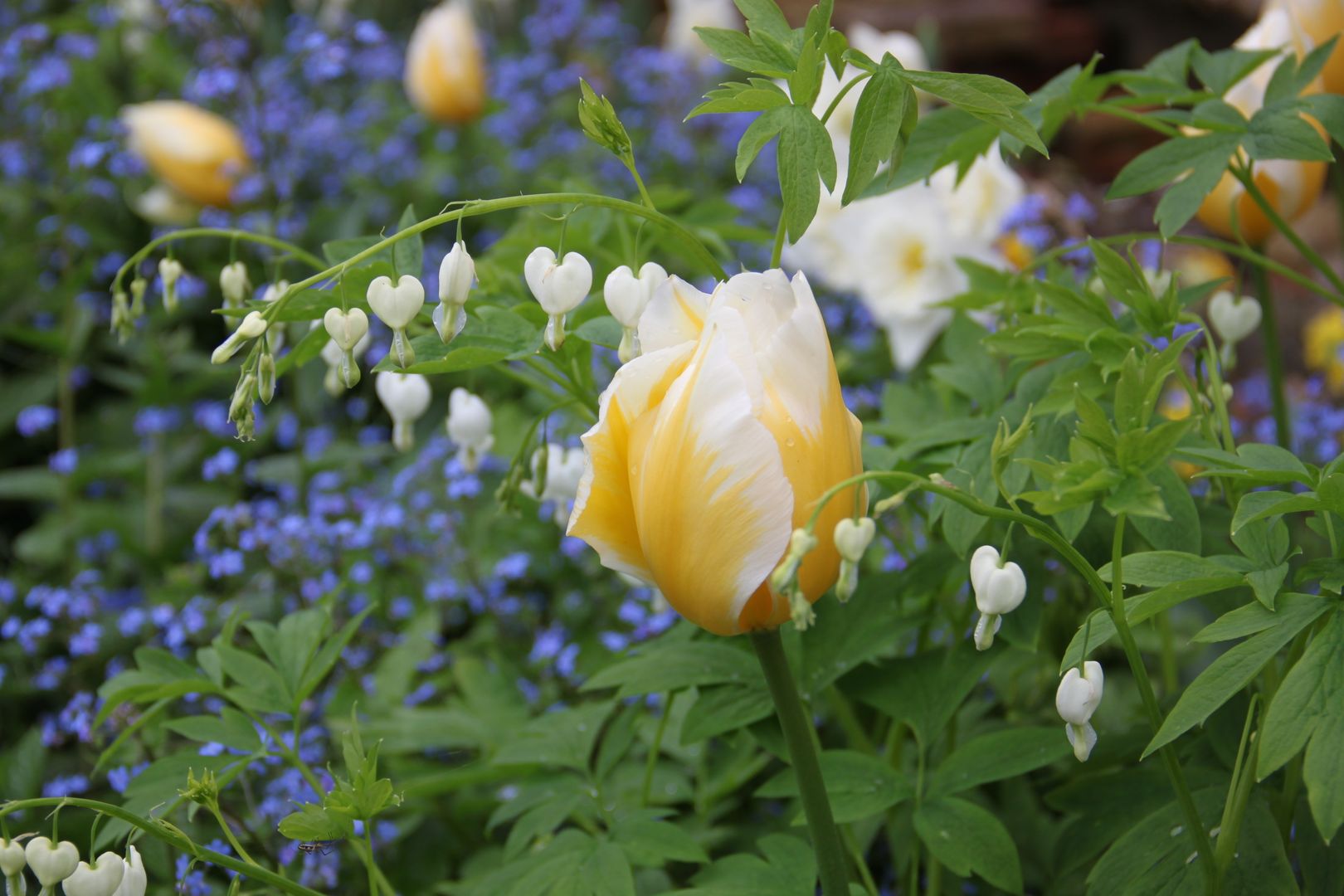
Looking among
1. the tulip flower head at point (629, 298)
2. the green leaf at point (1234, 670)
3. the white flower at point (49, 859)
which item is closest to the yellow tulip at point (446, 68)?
the tulip flower head at point (629, 298)

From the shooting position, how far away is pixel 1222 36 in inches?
152

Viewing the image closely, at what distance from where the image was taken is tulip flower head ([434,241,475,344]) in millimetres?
801

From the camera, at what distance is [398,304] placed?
0.80m

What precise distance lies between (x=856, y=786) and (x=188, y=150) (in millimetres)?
1903

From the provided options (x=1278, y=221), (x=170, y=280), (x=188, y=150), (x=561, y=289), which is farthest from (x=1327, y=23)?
(x=188, y=150)

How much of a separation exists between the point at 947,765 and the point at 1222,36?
12.0 ft

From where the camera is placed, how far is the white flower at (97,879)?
0.77m

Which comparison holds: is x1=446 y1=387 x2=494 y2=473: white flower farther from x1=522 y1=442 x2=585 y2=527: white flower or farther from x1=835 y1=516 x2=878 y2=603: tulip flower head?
x1=835 y1=516 x2=878 y2=603: tulip flower head

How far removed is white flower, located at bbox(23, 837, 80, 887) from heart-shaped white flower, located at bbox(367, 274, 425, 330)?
397 millimetres

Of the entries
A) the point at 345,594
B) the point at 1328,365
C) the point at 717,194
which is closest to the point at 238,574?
the point at 345,594

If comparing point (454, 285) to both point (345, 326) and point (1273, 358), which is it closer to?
point (345, 326)

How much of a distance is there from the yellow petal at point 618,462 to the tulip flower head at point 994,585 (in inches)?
8.7

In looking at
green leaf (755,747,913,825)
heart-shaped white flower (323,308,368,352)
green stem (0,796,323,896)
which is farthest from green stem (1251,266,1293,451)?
green stem (0,796,323,896)

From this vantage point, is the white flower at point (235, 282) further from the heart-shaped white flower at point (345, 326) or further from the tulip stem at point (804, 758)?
the tulip stem at point (804, 758)
